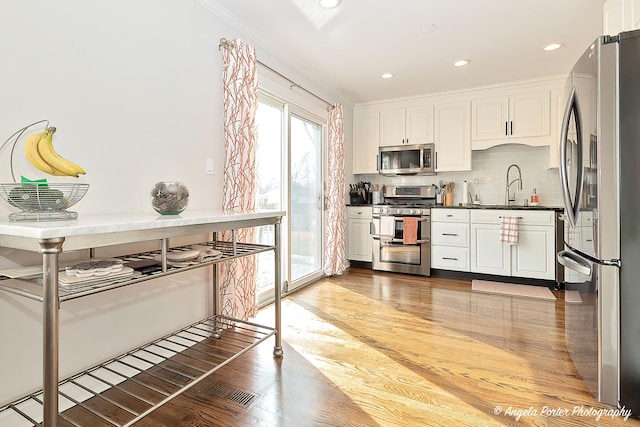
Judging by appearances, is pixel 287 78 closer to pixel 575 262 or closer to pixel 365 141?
pixel 365 141

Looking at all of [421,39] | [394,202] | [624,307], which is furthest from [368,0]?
[394,202]

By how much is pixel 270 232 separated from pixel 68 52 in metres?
2.08

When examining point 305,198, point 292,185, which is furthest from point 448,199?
point 292,185

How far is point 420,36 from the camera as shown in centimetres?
297

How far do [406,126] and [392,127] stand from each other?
0.20 m

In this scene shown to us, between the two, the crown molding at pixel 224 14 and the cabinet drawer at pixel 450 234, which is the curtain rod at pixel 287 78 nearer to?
the crown molding at pixel 224 14

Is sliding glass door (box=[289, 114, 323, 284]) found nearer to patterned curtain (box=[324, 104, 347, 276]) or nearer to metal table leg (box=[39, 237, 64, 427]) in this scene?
patterned curtain (box=[324, 104, 347, 276])

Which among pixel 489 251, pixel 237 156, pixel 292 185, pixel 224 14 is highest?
pixel 224 14

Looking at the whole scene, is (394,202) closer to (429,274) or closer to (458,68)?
(429,274)

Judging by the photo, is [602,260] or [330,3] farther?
Result: [330,3]

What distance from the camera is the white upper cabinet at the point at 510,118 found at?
4.07 metres

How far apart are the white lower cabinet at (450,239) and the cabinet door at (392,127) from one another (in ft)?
3.87

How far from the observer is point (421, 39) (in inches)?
119

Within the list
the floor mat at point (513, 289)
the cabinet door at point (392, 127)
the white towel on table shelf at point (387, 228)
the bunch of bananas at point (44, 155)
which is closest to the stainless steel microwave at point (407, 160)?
the cabinet door at point (392, 127)
